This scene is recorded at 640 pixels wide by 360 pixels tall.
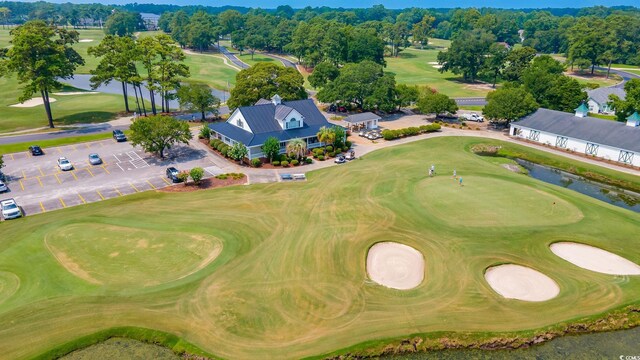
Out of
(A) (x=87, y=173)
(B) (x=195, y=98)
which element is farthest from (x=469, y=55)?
(A) (x=87, y=173)

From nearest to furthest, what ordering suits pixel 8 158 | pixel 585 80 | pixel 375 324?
pixel 375 324, pixel 8 158, pixel 585 80

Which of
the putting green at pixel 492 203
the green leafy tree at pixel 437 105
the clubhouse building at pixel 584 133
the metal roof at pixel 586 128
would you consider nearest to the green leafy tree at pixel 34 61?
the putting green at pixel 492 203

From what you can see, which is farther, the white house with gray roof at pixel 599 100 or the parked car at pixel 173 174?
the white house with gray roof at pixel 599 100

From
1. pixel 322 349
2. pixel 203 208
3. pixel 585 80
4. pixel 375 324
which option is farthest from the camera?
pixel 585 80

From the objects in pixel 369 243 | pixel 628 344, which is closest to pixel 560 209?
pixel 628 344

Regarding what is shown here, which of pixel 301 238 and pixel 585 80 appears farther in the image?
pixel 585 80

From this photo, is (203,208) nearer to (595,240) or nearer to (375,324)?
(375,324)

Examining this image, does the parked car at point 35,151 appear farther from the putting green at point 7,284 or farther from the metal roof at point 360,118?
the metal roof at point 360,118
